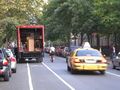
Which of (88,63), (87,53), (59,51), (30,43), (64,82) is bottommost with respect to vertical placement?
(64,82)

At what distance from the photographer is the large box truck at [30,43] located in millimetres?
45250

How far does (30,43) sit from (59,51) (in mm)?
25708

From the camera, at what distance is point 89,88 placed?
17797 millimetres

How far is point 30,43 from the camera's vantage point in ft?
151

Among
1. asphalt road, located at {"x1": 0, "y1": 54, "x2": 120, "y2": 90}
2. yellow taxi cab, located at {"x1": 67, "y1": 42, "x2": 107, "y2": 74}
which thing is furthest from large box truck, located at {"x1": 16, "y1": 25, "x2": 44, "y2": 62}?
yellow taxi cab, located at {"x1": 67, "y1": 42, "x2": 107, "y2": 74}

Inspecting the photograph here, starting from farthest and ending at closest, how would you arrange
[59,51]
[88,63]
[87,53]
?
[59,51] → [87,53] → [88,63]

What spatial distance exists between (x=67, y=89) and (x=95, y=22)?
39.1 metres

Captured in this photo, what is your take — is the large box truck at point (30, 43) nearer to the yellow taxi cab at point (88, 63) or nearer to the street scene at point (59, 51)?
the street scene at point (59, 51)

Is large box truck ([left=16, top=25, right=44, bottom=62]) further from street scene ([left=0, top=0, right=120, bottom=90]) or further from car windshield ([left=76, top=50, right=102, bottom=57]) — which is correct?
car windshield ([left=76, top=50, right=102, bottom=57])

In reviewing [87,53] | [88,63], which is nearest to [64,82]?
[88,63]

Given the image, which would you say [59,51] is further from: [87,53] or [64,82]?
[64,82]

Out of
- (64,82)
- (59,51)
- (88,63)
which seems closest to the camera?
(64,82)

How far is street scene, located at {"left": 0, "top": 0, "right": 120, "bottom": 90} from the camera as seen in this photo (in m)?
21.3

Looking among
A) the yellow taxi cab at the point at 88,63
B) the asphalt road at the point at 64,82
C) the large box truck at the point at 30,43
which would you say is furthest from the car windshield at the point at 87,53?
the large box truck at the point at 30,43
